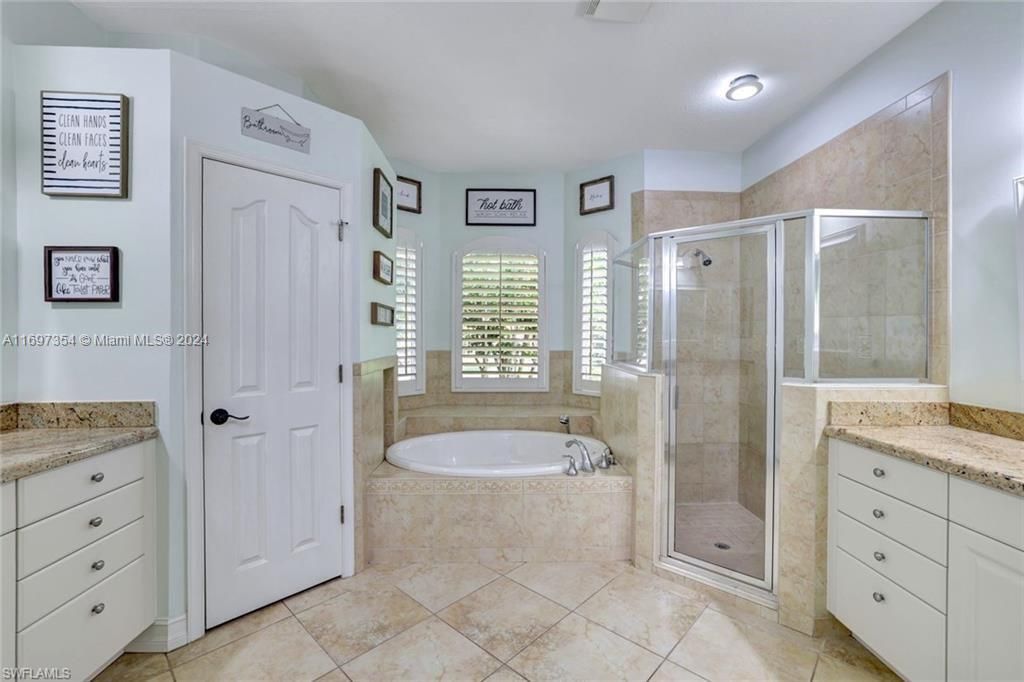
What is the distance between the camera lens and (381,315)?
2703 mm

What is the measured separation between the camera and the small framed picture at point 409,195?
3586 millimetres

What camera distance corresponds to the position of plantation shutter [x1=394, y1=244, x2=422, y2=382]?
11.6 ft

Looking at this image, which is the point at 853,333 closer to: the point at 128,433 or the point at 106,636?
the point at 128,433

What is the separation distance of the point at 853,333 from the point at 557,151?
2.38 m

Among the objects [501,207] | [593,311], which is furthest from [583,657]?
[501,207]

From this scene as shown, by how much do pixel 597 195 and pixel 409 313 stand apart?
1.91 m

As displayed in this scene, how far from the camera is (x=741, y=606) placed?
2062mm

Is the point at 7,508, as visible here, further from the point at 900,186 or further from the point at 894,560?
the point at 900,186

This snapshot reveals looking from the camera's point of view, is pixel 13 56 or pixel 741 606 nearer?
pixel 13 56

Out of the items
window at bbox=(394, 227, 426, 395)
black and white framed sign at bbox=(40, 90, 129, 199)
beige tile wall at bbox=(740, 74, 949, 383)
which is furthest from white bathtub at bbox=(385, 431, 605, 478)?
black and white framed sign at bbox=(40, 90, 129, 199)

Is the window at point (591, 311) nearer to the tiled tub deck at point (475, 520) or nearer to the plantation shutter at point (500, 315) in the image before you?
the plantation shutter at point (500, 315)

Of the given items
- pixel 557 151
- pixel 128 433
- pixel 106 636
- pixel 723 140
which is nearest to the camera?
pixel 106 636

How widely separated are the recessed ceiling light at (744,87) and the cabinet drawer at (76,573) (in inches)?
142

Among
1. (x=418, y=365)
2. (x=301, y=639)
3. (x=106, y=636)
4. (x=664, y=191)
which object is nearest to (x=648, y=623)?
(x=301, y=639)
